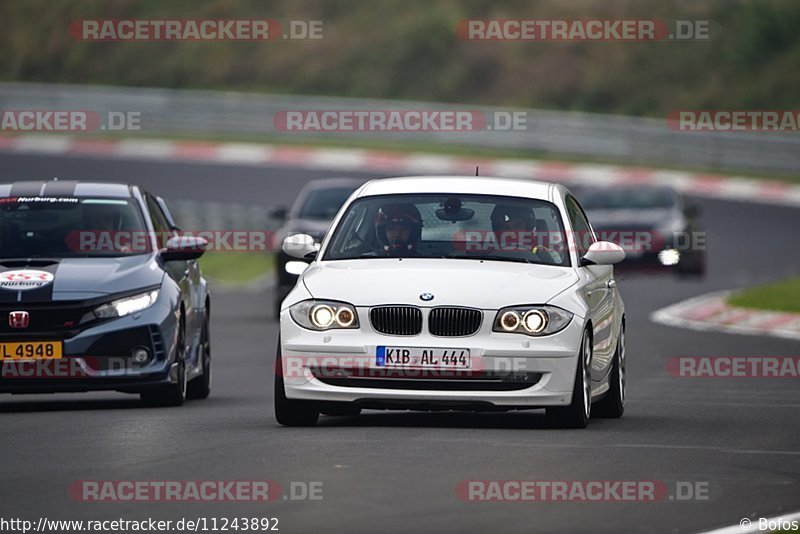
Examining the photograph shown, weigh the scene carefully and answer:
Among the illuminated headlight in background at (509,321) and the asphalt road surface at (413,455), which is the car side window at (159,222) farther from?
the illuminated headlight in background at (509,321)

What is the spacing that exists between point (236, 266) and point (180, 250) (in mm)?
22327

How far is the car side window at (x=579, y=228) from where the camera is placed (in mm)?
12883

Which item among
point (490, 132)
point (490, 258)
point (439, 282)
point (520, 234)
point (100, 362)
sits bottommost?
point (100, 362)

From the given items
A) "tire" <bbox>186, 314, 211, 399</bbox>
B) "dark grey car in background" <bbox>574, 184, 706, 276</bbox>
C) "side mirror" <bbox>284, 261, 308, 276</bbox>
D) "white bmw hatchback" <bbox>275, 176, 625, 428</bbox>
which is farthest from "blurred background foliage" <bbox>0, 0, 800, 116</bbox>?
"white bmw hatchback" <bbox>275, 176, 625, 428</bbox>

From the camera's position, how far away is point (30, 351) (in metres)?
13.4

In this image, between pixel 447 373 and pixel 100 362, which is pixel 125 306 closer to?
pixel 100 362

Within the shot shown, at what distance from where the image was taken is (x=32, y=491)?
30.4 feet

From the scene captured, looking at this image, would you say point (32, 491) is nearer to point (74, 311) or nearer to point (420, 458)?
point (420, 458)

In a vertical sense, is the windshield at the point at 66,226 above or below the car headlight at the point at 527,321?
above

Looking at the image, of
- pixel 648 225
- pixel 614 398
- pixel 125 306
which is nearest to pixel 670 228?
pixel 648 225

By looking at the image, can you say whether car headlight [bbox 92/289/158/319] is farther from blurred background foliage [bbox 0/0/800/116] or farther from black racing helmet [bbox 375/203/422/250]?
blurred background foliage [bbox 0/0/800/116]

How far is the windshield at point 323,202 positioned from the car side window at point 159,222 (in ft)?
30.5

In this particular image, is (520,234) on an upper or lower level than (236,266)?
upper

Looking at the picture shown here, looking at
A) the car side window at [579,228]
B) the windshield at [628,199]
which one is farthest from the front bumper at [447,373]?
the windshield at [628,199]
